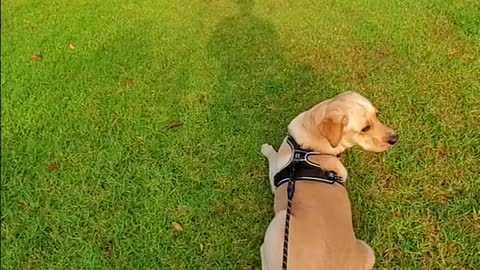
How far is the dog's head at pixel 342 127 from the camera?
3234 mm

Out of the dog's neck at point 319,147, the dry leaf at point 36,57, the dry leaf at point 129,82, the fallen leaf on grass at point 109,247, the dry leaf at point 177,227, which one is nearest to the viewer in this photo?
Result: the dog's neck at point 319,147

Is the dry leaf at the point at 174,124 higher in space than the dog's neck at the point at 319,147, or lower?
lower

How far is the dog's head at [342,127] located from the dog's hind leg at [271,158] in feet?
1.29

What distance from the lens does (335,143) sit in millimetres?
3230

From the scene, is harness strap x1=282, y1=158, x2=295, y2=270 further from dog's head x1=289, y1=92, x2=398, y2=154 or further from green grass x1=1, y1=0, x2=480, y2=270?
green grass x1=1, y1=0, x2=480, y2=270

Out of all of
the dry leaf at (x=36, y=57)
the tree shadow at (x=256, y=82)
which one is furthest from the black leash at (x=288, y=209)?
the dry leaf at (x=36, y=57)

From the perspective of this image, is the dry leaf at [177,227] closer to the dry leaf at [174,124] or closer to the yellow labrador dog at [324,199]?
the yellow labrador dog at [324,199]

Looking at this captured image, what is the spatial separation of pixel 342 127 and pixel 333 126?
0.08 meters

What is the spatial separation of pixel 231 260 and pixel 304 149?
0.86 m

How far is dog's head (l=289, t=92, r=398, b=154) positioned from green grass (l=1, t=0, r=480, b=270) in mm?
509

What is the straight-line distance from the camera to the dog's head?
3234 mm

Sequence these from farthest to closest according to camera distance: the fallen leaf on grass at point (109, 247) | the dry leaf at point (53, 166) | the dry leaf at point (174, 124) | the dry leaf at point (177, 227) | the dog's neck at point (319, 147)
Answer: the dry leaf at point (174, 124) < the dry leaf at point (53, 166) < the dry leaf at point (177, 227) < the fallen leaf on grass at point (109, 247) < the dog's neck at point (319, 147)

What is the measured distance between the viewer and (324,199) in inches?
121

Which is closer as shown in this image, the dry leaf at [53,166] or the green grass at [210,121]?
the green grass at [210,121]
